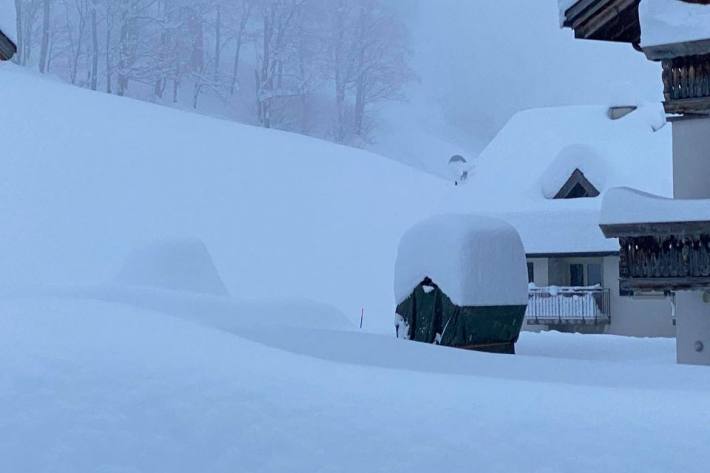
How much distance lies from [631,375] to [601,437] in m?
2.26

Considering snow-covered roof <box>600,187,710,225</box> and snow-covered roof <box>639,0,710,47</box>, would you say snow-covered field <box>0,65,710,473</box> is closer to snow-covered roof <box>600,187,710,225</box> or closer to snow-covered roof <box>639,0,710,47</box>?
snow-covered roof <box>600,187,710,225</box>

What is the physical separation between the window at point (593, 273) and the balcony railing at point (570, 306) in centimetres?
109

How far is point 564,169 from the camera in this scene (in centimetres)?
2583

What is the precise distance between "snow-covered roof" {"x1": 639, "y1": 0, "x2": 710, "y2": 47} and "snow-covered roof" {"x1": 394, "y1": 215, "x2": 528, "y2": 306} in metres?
4.55

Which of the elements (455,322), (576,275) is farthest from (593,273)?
(455,322)

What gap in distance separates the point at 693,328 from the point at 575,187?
1389 centimetres

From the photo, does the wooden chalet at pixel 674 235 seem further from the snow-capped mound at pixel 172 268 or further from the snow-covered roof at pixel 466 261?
the snow-capped mound at pixel 172 268

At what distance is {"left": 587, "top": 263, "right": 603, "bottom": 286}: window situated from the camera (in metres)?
25.3

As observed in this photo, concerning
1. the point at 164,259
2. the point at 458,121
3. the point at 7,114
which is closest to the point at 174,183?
the point at 7,114

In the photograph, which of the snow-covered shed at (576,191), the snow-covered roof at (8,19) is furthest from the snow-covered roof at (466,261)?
the snow-covered shed at (576,191)

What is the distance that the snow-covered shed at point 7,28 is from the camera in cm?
873

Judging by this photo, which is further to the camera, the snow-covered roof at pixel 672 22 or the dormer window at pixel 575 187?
the dormer window at pixel 575 187

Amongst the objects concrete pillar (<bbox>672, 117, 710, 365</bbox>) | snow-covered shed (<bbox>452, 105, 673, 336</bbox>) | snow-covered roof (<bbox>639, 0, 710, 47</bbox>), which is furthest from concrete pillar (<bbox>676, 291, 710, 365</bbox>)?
snow-covered shed (<bbox>452, 105, 673, 336</bbox>)

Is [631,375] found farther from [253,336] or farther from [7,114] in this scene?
[7,114]
